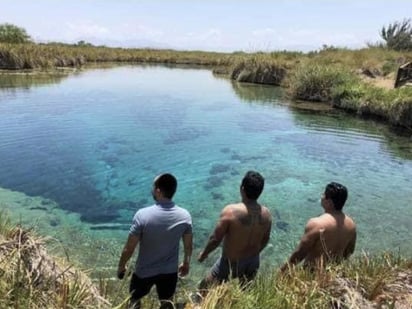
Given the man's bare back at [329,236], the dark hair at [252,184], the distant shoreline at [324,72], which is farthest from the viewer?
the distant shoreline at [324,72]

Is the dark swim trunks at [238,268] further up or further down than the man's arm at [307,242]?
further down

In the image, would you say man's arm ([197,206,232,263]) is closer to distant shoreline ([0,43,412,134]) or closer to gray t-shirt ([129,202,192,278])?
gray t-shirt ([129,202,192,278])

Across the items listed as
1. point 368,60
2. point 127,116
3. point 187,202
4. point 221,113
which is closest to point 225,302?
point 187,202

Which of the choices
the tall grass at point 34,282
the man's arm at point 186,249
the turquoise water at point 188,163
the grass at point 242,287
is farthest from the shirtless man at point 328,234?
the tall grass at point 34,282

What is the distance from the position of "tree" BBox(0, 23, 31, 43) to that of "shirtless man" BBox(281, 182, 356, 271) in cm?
5097

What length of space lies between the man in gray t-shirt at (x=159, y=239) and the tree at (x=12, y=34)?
5046 centimetres

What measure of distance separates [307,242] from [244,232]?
0.68 m

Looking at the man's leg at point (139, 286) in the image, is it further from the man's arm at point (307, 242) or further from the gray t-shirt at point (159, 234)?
the man's arm at point (307, 242)

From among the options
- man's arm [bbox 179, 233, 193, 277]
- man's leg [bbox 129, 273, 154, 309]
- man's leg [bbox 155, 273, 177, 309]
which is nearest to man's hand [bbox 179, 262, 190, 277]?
man's arm [bbox 179, 233, 193, 277]

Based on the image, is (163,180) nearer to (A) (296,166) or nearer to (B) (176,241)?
(B) (176,241)

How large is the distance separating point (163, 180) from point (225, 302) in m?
1.24

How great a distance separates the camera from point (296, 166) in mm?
13023

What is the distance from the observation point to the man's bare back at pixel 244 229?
4.39m

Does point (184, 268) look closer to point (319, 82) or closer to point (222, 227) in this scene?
point (222, 227)
